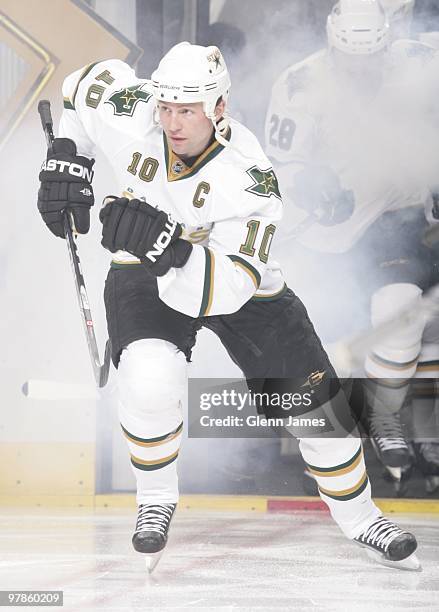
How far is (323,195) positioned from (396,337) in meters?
0.46

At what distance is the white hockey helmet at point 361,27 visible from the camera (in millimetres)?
2771

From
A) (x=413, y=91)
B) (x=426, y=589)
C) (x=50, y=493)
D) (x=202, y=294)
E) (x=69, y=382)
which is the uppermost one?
(x=413, y=91)

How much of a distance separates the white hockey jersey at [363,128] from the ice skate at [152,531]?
105 cm

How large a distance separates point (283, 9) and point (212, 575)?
5.32 feet

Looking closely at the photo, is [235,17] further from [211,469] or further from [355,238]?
[211,469]

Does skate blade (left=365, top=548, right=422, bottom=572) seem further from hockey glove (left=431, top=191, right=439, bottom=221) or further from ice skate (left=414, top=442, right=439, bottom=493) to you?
hockey glove (left=431, top=191, right=439, bottom=221)

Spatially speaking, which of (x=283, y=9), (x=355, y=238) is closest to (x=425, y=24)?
(x=283, y=9)

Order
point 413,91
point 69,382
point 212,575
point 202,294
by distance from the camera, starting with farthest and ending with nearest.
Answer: point 69,382 → point 413,91 → point 212,575 → point 202,294

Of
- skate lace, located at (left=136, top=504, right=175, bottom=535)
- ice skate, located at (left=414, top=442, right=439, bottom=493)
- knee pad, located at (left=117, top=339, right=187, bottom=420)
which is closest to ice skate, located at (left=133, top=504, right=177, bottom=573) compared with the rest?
skate lace, located at (left=136, top=504, right=175, bottom=535)

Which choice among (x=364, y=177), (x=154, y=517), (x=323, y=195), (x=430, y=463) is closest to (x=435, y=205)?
(x=364, y=177)

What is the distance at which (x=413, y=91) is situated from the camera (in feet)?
9.53

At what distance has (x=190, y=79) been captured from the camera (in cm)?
207

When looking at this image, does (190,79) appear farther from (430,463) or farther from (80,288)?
(430,463)

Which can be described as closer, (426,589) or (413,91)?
(426,589)
